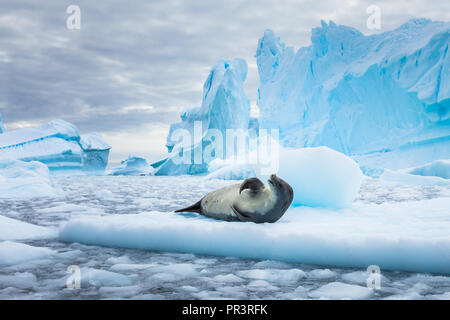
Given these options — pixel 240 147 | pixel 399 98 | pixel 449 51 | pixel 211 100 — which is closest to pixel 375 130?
pixel 399 98

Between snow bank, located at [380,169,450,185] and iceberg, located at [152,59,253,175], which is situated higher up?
iceberg, located at [152,59,253,175]

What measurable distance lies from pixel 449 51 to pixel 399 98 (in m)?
2.89

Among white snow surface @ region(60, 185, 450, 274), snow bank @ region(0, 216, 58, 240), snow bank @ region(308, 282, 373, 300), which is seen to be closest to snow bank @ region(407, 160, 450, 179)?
white snow surface @ region(60, 185, 450, 274)

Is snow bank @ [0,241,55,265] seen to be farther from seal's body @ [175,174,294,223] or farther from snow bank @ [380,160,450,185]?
snow bank @ [380,160,450,185]

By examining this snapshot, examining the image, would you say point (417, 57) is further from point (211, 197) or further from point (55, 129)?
point (55, 129)

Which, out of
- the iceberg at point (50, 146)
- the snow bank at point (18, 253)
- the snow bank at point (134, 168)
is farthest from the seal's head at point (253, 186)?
the snow bank at point (134, 168)

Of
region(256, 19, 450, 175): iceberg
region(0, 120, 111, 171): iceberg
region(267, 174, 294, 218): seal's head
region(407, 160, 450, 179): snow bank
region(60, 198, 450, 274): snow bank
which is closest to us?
region(60, 198, 450, 274): snow bank

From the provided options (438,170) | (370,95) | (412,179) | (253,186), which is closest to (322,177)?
(253,186)

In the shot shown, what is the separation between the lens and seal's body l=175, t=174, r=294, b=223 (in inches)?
99.8

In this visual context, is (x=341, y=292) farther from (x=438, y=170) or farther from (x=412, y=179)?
(x=438, y=170)

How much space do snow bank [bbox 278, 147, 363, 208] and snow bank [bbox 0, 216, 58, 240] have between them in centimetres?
228

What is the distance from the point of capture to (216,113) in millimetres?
21703

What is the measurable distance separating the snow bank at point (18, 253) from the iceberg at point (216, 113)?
1902cm
